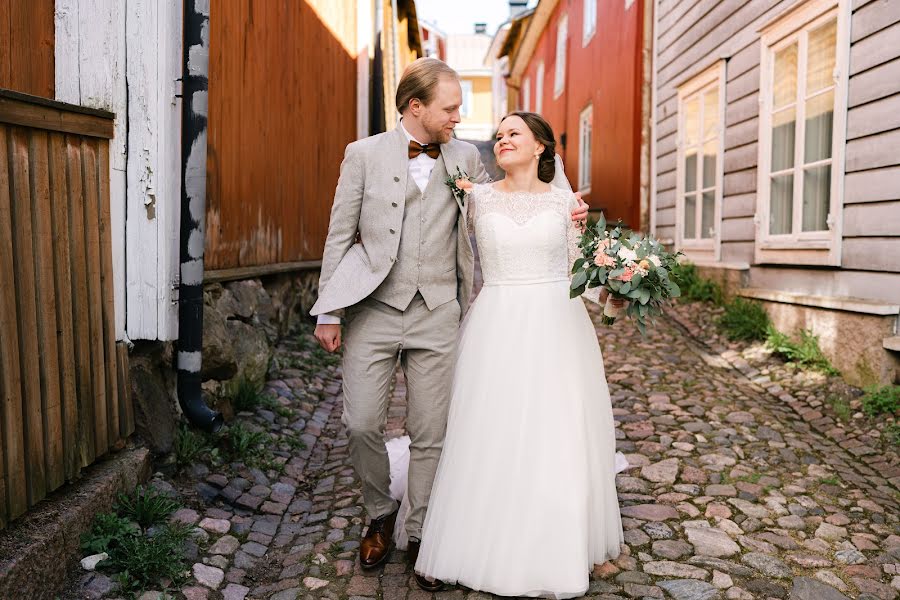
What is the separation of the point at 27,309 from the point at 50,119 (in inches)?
27.4

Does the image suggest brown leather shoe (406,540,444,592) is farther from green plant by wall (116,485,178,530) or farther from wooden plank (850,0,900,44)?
wooden plank (850,0,900,44)

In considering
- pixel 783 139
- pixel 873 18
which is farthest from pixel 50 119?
pixel 783 139

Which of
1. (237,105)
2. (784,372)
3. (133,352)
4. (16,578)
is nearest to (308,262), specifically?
(237,105)

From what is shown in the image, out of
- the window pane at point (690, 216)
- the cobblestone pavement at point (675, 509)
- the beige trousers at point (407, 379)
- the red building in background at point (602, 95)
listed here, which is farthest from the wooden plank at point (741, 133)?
the beige trousers at point (407, 379)

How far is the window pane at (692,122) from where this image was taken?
8.63 m

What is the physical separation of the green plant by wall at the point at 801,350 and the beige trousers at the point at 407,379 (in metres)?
3.64

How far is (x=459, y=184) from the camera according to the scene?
Result: 9.94 ft

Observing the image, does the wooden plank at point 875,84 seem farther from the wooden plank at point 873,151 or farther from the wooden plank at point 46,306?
the wooden plank at point 46,306

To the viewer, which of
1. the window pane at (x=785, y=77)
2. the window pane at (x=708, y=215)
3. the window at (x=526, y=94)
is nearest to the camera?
the window pane at (x=785, y=77)

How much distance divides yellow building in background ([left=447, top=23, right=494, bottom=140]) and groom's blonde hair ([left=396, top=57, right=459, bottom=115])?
33.5m

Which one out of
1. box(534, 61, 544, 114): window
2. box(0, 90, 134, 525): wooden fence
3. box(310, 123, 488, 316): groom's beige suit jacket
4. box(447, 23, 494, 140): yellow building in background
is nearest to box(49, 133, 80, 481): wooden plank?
box(0, 90, 134, 525): wooden fence

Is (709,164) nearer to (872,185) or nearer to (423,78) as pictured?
(872,185)

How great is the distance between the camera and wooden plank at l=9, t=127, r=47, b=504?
8.35 ft

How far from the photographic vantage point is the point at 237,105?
187 inches
